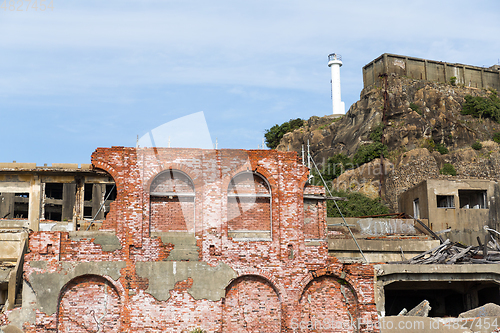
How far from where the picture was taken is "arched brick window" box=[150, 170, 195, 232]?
20.3m

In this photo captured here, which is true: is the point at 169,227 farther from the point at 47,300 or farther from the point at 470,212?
the point at 470,212

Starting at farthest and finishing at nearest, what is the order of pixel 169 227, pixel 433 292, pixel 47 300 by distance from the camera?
pixel 433 292
pixel 169 227
pixel 47 300

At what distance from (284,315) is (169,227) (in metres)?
5.23

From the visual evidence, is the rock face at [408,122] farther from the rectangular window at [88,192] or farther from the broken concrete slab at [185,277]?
the broken concrete slab at [185,277]

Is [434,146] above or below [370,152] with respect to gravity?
above

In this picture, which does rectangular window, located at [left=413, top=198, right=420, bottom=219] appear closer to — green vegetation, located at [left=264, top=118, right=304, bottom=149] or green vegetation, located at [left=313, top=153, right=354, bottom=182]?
green vegetation, located at [left=313, top=153, right=354, bottom=182]

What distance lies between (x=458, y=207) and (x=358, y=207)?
11610mm

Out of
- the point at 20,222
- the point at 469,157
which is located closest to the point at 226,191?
the point at 20,222

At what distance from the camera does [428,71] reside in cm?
5684

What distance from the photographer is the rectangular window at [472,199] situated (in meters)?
30.8

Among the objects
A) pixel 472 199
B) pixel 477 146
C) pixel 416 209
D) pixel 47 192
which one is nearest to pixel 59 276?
pixel 47 192

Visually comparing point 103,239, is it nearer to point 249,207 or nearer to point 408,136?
point 249,207

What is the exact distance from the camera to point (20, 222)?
82.7ft

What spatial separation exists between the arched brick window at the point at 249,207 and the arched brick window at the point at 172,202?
149 centimetres
